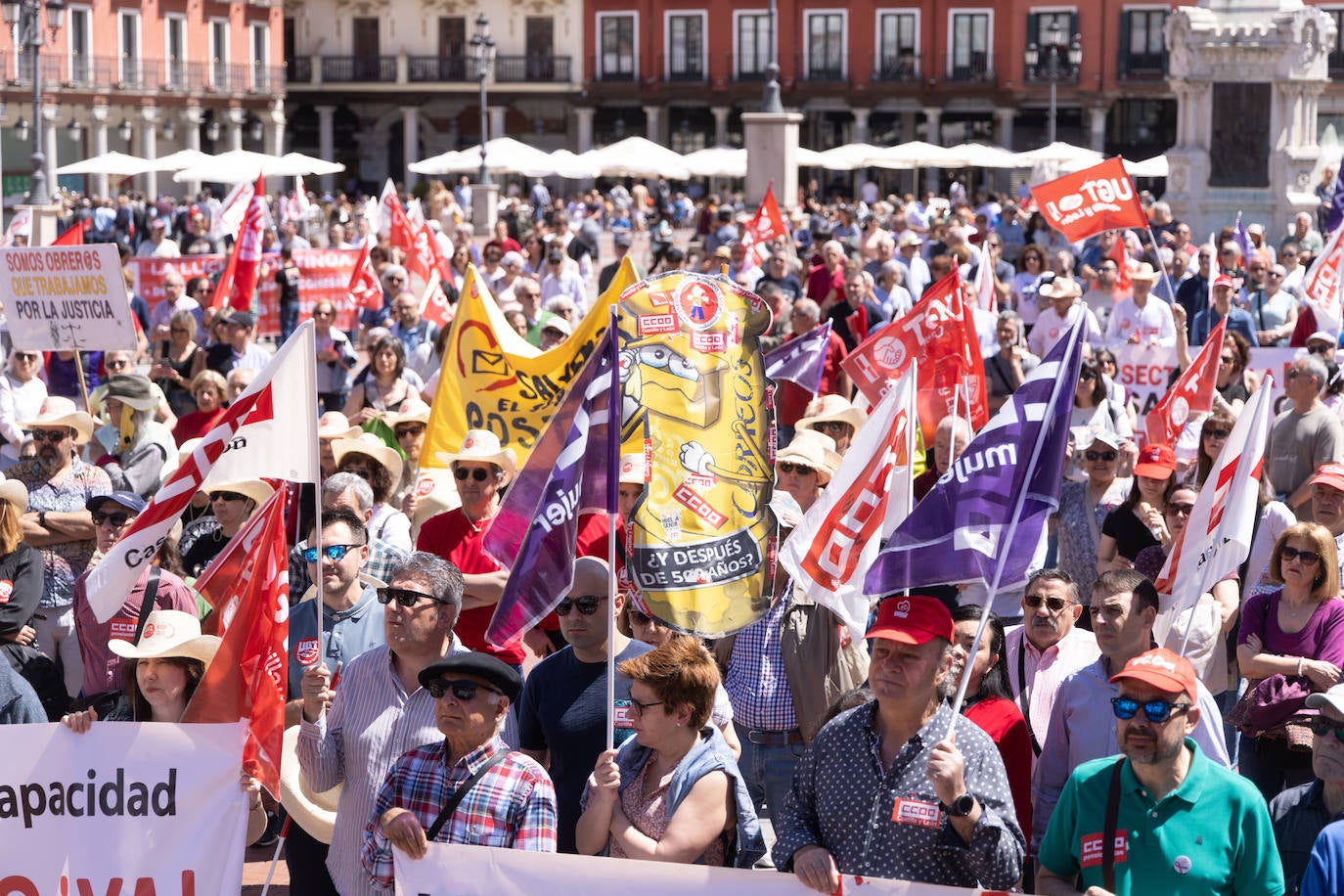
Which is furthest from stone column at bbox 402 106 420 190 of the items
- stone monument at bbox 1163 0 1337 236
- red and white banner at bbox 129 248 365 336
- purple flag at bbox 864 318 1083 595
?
purple flag at bbox 864 318 1083 595

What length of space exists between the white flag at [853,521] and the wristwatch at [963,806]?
1707 mm

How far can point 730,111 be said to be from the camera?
64000mm

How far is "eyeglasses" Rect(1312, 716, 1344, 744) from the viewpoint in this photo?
519 cm

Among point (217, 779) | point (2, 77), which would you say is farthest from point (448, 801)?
point (2, 77)

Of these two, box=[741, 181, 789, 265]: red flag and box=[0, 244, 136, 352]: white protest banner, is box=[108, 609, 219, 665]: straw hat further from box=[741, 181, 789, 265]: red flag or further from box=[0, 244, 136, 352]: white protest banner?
box=[741, 181, 789, 265]: red flag

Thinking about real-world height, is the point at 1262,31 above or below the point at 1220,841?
above

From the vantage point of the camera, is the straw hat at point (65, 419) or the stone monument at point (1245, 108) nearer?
the straw hat at point (65, 419)

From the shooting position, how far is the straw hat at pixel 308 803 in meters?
6.10

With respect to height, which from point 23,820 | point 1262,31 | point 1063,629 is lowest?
point 23,820

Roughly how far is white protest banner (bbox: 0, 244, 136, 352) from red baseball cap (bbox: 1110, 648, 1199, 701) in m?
7.54

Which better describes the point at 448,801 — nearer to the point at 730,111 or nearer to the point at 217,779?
the point at 217,779

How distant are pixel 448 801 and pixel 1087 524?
422cm

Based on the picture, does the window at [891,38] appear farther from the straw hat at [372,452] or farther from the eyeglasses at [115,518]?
the eyeglasses at [115,518]

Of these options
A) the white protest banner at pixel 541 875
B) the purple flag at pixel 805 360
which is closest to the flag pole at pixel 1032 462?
Answer: the white protest banner at pixel 541 875
